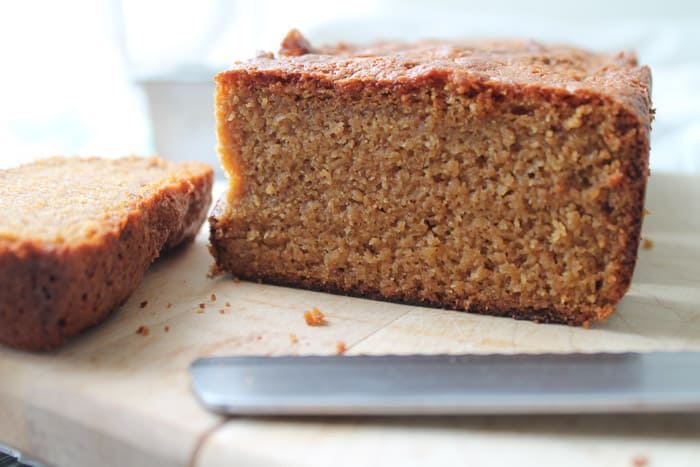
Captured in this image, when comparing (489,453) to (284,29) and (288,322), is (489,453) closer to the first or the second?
(288,322)

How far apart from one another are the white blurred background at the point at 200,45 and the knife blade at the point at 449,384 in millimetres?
3307

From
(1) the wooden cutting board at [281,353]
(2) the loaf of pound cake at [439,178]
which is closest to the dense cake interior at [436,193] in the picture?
(2) the loaf of pound cake at [439,178]

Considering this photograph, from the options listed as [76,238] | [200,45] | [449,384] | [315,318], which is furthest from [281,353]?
[200,45]

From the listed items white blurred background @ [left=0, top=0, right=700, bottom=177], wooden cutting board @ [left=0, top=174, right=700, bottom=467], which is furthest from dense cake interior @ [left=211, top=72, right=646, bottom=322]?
white blurred background @ [left=0, top=0, right=700, bottom=177]

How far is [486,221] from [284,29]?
3211 mm

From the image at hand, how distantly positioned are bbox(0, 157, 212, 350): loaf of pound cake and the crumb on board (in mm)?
609

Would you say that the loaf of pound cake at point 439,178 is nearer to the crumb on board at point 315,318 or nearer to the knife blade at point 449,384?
the crumb on board at point 315,318

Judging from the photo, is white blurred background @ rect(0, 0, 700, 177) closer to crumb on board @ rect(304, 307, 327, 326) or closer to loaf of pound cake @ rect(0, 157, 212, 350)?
loaf of pound cake @ rect(0, 157, 212, 350)

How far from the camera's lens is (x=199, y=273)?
2.80 metres

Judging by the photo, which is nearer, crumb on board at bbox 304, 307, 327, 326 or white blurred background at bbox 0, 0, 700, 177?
crumb on board at bbox 304, 307, 327, 326

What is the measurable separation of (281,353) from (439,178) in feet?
2.63

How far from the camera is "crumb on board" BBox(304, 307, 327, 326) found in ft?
7.48

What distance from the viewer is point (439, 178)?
2359 mm

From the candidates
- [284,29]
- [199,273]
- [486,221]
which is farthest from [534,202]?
[284,29]
